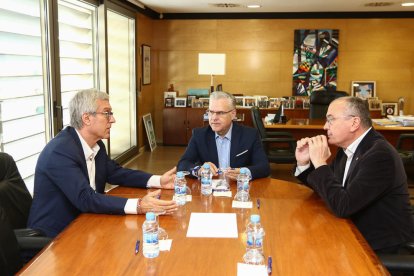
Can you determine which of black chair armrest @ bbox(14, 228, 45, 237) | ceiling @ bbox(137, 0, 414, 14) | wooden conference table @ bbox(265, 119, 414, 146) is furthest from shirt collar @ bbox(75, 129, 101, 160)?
ceiling @ bbox(137, 0, 414, 14)

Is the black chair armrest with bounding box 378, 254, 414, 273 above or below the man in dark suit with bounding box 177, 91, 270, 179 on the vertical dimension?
below

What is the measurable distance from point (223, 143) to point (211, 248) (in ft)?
5.19

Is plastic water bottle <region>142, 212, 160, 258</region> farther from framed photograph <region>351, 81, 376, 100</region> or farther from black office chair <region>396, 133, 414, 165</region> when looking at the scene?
framed photograph <region>351, 81, 376, 100</region>

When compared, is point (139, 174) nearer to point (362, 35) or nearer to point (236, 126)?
point (236, 126)

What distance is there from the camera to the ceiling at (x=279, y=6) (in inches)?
293

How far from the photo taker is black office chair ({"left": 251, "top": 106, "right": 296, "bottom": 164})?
210 inches

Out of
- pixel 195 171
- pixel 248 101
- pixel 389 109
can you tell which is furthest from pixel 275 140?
pixel 389 109

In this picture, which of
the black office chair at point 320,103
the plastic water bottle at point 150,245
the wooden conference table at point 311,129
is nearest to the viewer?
the plastic water bottle at point 150,245

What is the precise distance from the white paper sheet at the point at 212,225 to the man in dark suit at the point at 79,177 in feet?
0.50

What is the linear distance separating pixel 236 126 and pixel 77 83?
3.09 m

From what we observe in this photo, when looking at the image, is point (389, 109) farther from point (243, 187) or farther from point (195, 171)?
point (243, 187)

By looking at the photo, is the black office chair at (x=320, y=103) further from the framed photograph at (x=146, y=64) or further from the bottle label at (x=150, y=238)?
the bottle label at (x=150, y=238)

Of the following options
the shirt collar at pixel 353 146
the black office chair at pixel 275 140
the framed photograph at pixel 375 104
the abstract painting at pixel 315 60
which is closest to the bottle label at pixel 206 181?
the shirt collar at pixel 353 146

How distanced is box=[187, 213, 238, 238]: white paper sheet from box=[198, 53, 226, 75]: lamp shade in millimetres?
6168
